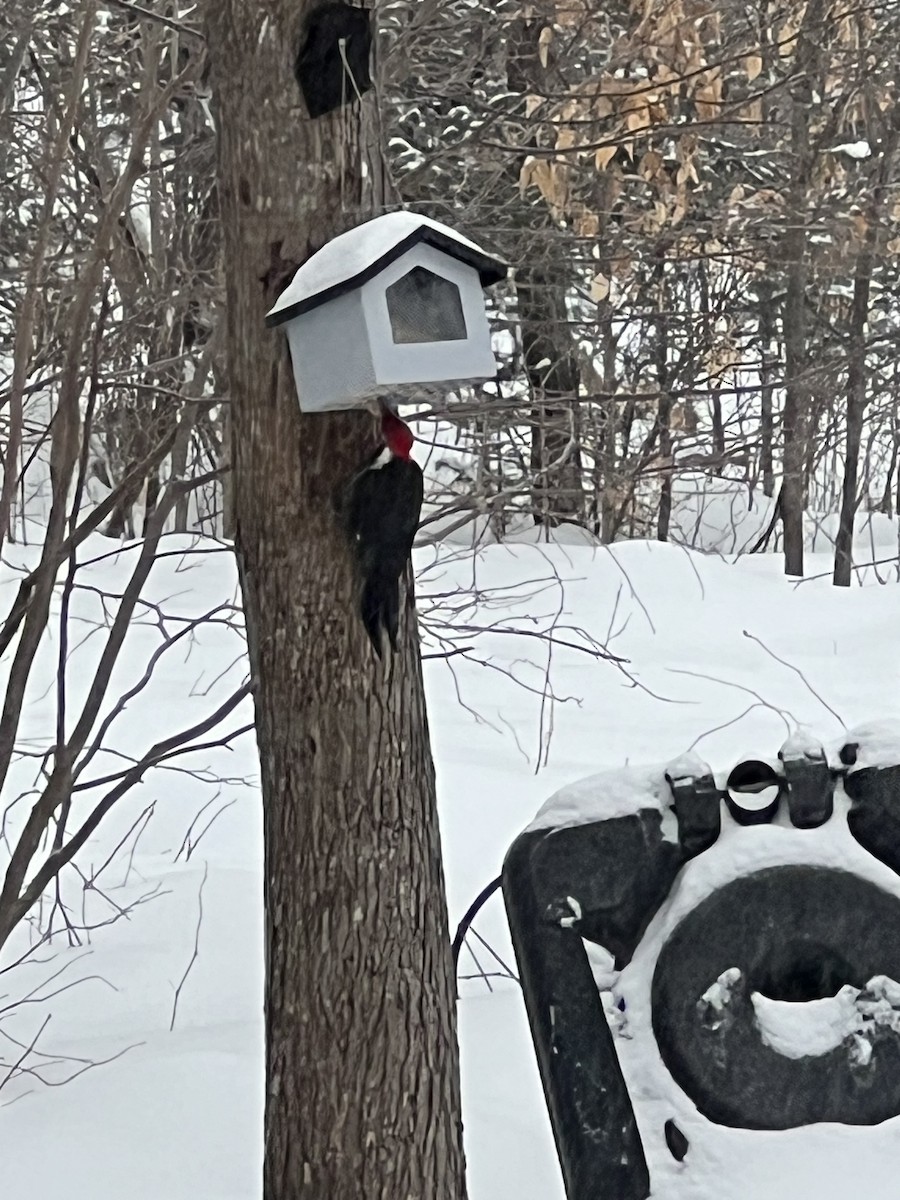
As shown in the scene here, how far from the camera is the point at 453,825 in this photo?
5.07m

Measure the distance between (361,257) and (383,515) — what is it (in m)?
0.38

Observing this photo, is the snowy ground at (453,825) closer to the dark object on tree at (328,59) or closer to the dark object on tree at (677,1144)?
the dark object on tree at (677,1144)

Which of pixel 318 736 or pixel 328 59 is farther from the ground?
pixel 328 59

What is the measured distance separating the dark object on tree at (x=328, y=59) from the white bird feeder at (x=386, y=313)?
9.7 inches

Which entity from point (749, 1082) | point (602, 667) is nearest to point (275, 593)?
point (749, 1082)

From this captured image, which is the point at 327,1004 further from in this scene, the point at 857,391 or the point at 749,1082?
the point at 857,391

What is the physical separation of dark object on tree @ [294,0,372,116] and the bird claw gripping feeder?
1.19 metres

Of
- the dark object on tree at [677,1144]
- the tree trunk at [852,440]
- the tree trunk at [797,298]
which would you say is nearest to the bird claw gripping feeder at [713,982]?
the dark object on tree at [677,1144]

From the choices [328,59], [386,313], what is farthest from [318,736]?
[328,59]

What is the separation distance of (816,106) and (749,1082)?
17.0 ft

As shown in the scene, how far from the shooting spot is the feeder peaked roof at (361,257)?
6.21 ft

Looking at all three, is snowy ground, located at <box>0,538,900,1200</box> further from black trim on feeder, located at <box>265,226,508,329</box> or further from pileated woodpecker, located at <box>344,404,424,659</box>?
black trim on feeder, located at <box>265,226,508,329</box>

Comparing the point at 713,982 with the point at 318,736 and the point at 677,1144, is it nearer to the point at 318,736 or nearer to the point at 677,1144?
the point at 677,1144

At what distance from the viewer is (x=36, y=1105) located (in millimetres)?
3227
